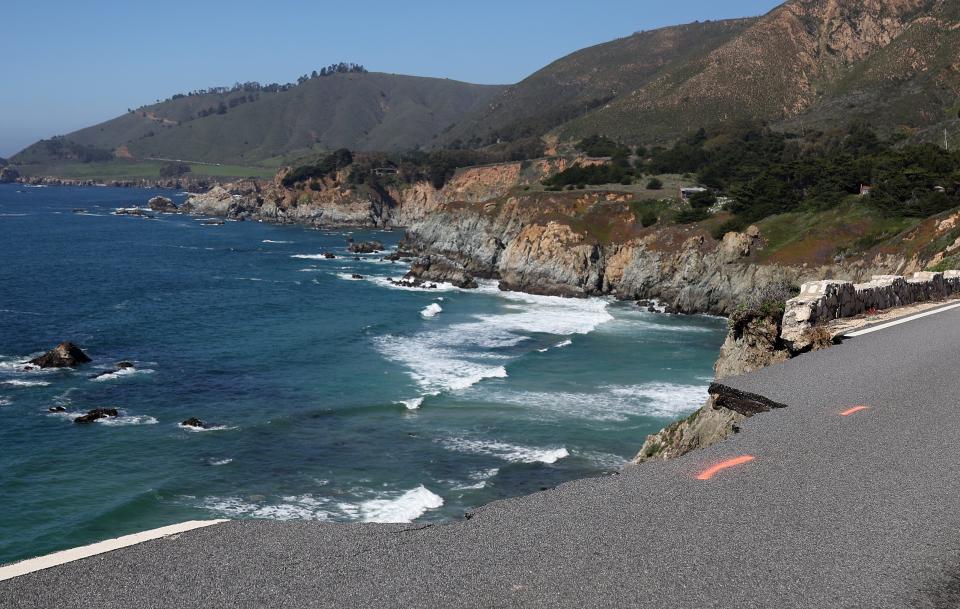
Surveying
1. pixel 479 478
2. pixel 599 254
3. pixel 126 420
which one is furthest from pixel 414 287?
pixel 479 478

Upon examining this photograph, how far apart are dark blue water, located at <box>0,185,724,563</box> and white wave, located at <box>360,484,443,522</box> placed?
9 cm

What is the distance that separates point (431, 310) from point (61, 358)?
25.6 meters

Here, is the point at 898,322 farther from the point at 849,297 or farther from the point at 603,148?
the point at 603,148

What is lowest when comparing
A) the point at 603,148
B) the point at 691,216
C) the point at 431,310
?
the point at 431,310

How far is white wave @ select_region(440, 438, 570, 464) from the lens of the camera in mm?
27609

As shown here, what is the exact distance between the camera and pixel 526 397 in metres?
35.7

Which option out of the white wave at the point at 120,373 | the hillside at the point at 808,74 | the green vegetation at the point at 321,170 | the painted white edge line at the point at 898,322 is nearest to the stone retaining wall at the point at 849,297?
the painted white edge line at the point at 898,322

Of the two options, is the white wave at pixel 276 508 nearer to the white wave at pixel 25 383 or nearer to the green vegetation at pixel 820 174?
the white wave at pixel 25 383

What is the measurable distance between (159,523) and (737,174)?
80432 millimetres

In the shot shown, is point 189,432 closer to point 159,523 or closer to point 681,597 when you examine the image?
point 159,523

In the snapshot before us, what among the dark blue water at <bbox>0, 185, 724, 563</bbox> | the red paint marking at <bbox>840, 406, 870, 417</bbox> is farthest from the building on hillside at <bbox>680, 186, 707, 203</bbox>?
the red paint marking at <bbox>840, 406, 870, 417</bbox>

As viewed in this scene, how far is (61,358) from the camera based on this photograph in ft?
134

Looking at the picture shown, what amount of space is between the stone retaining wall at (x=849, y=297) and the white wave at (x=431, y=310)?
1429 inches

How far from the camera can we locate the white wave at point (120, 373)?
3865 centimetres
